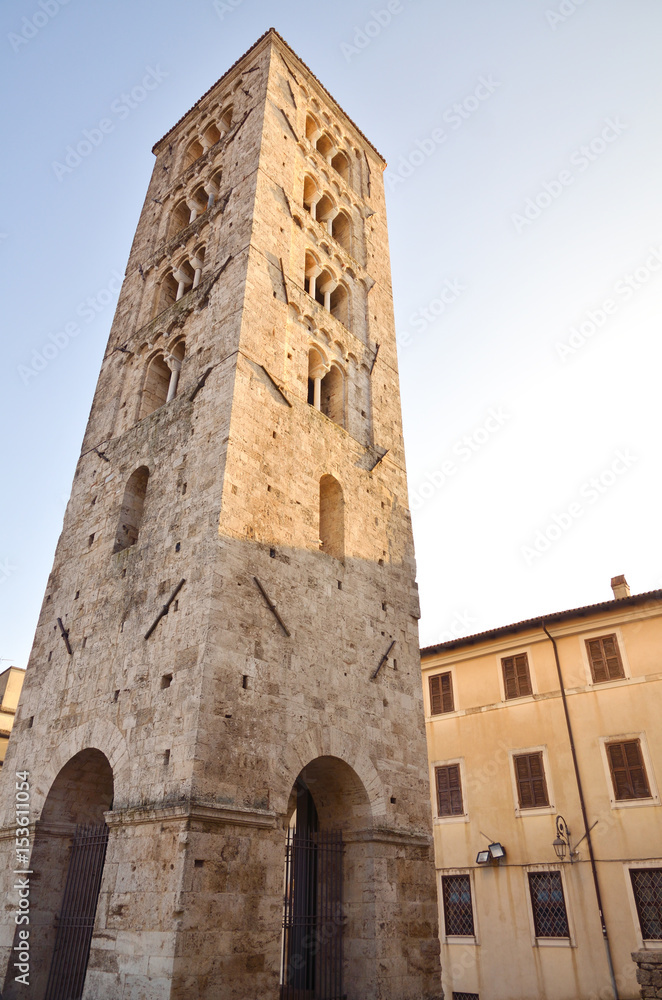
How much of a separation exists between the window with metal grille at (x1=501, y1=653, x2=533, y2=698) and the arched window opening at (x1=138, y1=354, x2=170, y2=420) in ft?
42.9

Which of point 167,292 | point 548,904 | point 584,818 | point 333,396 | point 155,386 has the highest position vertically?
point 167,292

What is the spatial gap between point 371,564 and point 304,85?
51.7 feet

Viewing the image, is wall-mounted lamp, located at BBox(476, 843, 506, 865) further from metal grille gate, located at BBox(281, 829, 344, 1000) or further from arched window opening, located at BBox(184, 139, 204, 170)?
arched window opening, located at BBox(184, 139, 204, 170)

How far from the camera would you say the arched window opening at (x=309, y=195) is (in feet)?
61.5

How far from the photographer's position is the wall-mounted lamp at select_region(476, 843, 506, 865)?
18.5 metres

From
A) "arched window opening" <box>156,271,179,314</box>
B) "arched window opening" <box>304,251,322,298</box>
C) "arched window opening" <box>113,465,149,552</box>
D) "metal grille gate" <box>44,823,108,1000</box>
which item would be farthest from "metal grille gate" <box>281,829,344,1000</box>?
"arched window opening" <box>156,271,179,314</box>

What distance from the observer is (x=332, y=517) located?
13820 mm

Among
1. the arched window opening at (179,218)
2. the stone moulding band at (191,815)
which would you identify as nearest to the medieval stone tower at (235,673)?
the stone moulding band at (191,815)

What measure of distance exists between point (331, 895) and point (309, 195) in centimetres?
1703

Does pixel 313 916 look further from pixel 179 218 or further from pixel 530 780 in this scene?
pixel 179 218

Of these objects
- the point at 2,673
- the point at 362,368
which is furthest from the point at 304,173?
the point at 2,673

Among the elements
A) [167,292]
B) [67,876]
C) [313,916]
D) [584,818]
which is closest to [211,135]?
[167,292]

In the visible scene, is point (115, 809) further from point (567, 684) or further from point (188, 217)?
point (188, 217)

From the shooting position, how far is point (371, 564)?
13.7 metres
